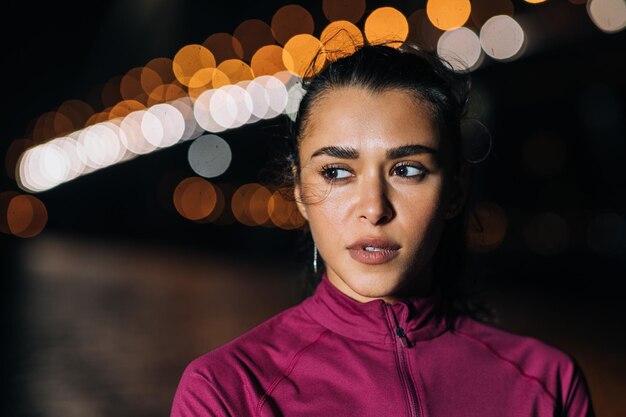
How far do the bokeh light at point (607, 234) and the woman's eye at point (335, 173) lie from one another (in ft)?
45.8

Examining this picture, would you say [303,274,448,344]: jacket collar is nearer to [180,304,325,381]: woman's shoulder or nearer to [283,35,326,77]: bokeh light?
[180,304,325,381]: woman's shoulder

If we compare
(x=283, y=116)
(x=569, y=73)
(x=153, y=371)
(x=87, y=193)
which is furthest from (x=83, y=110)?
(x=283, y=116)

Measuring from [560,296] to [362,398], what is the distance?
1123 cm

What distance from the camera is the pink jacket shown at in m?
2.54

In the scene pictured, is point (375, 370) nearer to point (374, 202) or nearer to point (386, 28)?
point (374, 202)

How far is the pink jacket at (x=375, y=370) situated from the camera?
2.54m

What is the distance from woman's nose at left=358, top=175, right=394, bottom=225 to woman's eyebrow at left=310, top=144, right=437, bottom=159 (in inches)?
2.8

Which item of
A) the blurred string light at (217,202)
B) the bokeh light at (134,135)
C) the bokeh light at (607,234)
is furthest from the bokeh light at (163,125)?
the bokeh light at (607,234)

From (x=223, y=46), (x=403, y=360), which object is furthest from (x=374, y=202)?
(x=223, y=46)

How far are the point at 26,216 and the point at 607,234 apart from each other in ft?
80.3

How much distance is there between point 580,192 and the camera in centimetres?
1936

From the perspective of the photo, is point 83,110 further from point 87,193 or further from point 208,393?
point 208,393

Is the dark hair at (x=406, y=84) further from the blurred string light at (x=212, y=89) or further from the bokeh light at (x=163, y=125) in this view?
the bokeh light at (x=163, y=125)

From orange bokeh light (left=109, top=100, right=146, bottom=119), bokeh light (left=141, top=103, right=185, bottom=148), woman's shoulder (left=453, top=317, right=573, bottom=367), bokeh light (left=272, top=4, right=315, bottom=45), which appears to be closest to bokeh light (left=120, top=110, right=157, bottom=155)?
bokeh light (left=141, top=103, right=185, bottom=148)
